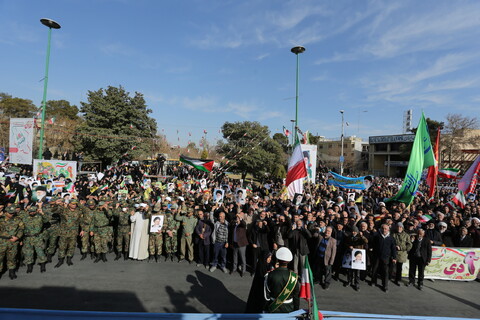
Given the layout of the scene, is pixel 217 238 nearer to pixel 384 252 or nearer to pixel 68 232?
pixel 68 232

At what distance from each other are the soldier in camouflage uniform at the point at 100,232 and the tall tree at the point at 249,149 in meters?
17.0

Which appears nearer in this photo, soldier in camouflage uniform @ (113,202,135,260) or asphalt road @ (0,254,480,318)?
asphalt road @ (0,254,480,318)

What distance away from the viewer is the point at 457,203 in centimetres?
1088

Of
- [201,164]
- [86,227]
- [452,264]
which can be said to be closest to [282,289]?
[452,264]

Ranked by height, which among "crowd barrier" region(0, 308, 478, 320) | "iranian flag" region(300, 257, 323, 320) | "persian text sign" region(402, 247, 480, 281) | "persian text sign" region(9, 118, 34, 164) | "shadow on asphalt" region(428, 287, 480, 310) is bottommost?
"shadow on asphalt" region(428, 287, 480, 310)

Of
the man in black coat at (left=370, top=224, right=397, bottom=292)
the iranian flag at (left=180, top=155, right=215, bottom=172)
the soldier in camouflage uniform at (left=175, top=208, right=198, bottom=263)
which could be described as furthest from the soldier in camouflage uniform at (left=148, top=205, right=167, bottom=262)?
the iranian flag at (left=180, top=155, right=215, bottom=172)

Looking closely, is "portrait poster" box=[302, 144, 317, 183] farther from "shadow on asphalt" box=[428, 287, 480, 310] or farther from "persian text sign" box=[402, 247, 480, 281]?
"shadow on asphalt" box=[428, 287, 480, 310]

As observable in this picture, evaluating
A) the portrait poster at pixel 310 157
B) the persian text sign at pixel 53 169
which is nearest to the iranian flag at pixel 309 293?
the persian text sign at pixel 53 169

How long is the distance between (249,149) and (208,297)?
20153 millimetres

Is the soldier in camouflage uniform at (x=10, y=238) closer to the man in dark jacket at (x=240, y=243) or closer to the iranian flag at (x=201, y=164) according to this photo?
the man in dark jacket at (x=240, y=243)

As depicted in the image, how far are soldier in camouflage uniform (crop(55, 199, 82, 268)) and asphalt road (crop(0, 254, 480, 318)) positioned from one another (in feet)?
0.94

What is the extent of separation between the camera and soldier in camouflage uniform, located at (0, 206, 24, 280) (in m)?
6.13

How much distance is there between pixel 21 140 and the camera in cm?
1395

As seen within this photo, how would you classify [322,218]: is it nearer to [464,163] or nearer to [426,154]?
[426,154]
